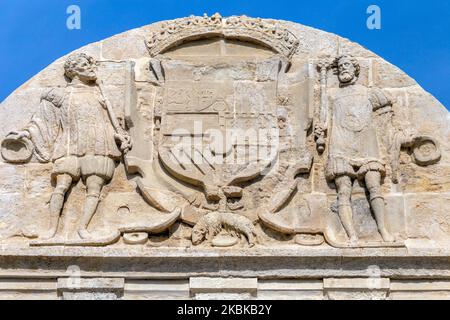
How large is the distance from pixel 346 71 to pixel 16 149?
2.95m

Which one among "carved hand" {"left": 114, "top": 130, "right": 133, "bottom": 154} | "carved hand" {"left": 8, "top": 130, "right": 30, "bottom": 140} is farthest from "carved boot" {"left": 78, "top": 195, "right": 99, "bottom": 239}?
"carved hand" {"left": 8, "top": 130, "right": 30, "bottom": 140}

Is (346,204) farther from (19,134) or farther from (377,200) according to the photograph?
(19,134)

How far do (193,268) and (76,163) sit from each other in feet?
4.59

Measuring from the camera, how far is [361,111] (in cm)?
1150

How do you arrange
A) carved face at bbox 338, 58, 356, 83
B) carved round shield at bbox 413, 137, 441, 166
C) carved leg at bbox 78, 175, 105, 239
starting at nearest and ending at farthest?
carved leg at bbox 78, 175, 105, 239 < carved round shield at bbox 413, 137, 441, 166 < carved face at bbox 338, 58, 356, 83

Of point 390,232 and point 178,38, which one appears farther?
point 178,38

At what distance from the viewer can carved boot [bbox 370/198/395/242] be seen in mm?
10991

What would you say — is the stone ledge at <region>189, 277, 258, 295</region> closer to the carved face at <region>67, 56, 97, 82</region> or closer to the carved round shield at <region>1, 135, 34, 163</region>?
the carved round shield at <region>1, 135, 34, 163</region>

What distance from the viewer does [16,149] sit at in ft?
38.0

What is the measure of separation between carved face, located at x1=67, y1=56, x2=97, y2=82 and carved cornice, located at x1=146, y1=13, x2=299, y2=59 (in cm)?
57

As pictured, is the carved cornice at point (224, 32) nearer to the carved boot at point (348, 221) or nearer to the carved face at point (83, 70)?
the carved face at point (83, 70)

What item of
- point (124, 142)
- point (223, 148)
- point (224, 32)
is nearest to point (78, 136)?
point (124, 142)
